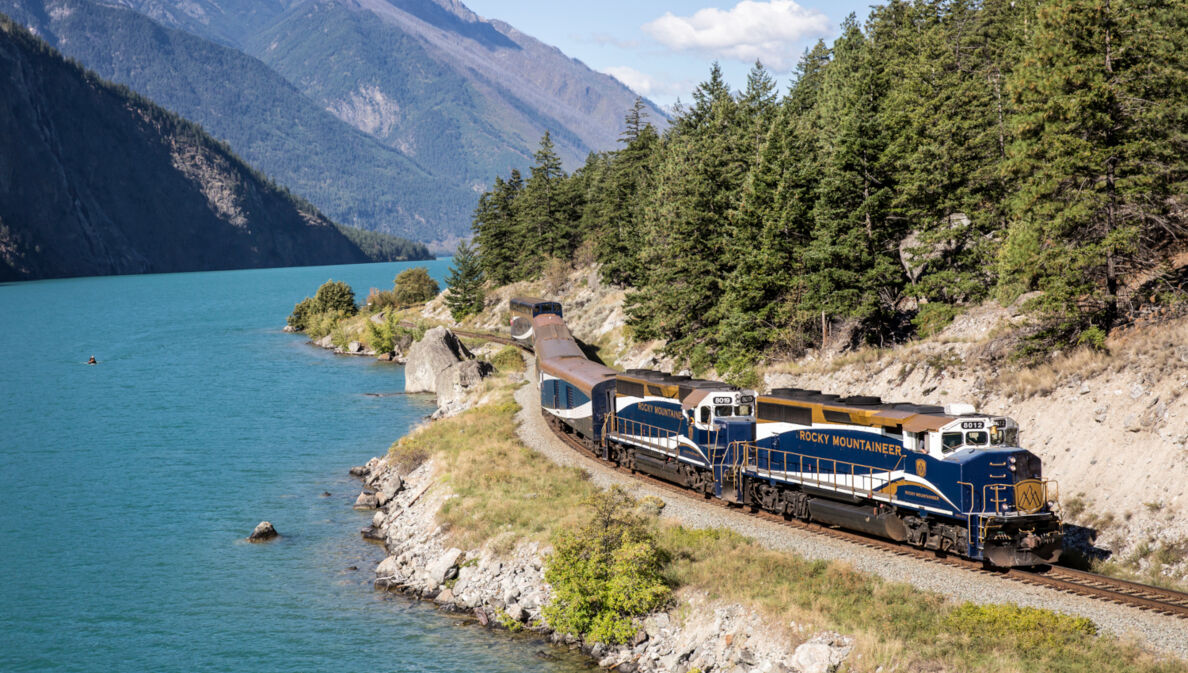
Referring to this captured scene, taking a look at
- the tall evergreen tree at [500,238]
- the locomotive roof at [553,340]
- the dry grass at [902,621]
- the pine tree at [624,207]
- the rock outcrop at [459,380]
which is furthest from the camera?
the tall evergreen tree at [500,238]

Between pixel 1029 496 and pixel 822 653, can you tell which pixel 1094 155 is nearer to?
pixel 1029 496

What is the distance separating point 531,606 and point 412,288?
4723 inches

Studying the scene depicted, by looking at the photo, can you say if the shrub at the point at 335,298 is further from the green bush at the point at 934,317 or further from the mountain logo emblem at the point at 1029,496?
the mountain logo emblem at the point at 1029,496

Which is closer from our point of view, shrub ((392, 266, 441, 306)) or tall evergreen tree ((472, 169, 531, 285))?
tall evergreen tree ((472, 169, 531, 285))

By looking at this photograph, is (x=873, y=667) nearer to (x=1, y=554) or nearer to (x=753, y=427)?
(x=753, y=427)

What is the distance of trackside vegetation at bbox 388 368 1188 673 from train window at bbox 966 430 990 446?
190 inches

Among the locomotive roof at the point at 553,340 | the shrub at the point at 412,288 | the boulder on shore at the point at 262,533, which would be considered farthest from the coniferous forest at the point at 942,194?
the shrub at the point at 412,288

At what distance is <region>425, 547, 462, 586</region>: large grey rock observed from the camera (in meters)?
32.8

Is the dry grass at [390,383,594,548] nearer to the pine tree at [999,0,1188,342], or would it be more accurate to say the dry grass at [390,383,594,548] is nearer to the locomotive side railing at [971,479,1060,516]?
the locomotive side railing at [971,479,1060,516]

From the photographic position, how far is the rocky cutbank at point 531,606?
2267cm

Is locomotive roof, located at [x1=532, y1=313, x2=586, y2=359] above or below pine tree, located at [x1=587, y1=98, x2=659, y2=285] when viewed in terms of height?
below

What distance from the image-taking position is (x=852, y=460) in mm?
28812

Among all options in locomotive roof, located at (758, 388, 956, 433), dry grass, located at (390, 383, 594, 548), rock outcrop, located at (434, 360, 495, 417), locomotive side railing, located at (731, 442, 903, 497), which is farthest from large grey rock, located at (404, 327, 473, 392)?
locomotive roof, located at (758, 388, 956, 433)

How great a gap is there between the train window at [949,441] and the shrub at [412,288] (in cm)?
12411
